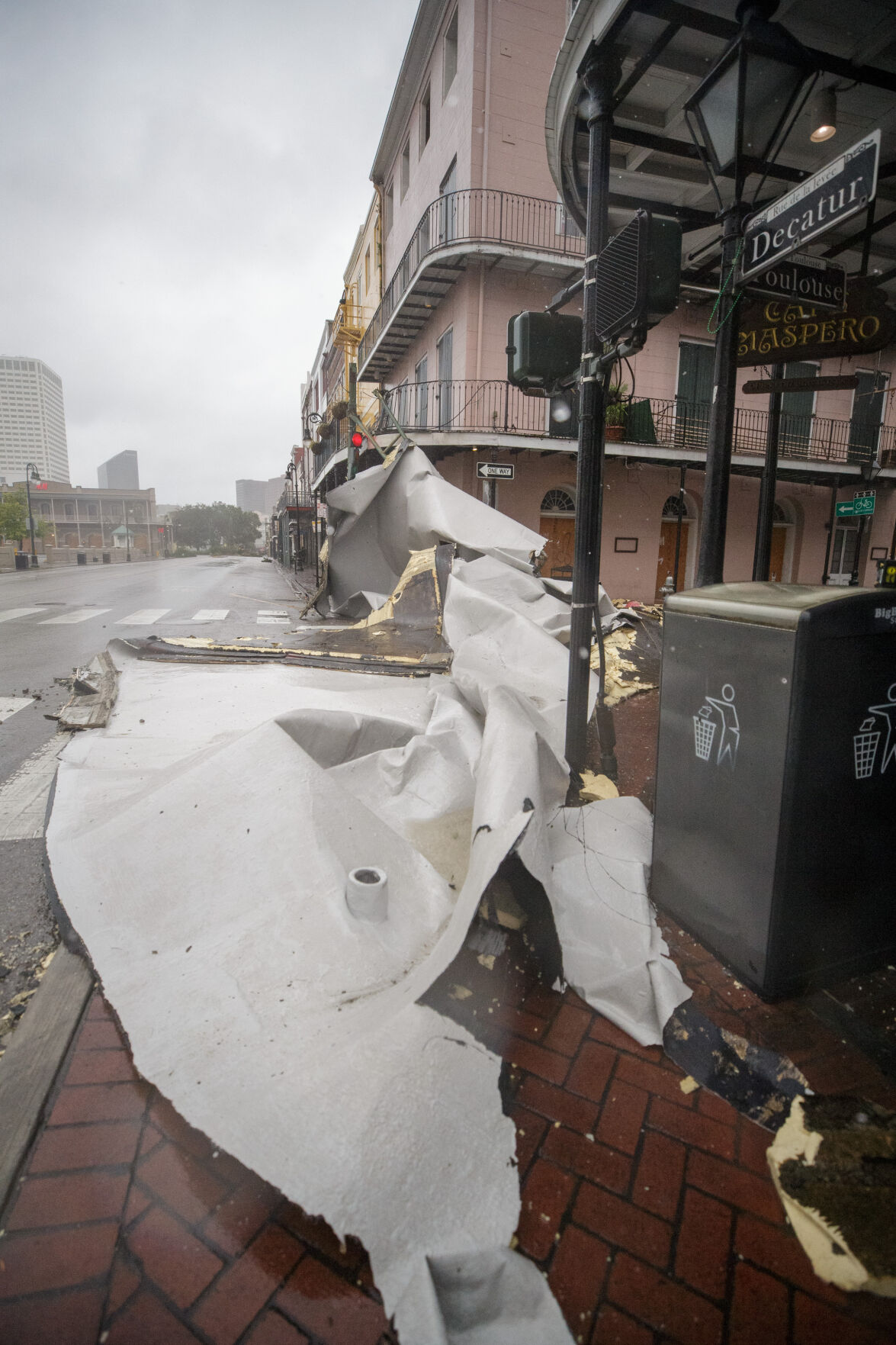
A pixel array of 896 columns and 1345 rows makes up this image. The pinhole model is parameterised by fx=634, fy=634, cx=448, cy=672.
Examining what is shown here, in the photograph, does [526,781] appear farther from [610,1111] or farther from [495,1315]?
[495,1315]

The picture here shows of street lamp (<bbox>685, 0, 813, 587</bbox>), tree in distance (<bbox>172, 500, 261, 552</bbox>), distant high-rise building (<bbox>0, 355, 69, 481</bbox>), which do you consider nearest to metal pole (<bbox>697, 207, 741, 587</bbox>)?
street lamp (<bbox>685, 0, 813, 587</bbox>)

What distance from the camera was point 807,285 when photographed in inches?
146

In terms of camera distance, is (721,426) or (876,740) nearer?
(876,740)

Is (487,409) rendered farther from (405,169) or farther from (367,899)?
(367,899)

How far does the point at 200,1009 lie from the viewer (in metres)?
1.88

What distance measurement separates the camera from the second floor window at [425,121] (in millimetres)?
16156

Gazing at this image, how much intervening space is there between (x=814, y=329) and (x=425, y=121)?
18.0 m

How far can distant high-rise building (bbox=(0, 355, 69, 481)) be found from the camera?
570ft

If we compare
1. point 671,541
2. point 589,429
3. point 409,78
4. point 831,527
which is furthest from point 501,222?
point 589,429

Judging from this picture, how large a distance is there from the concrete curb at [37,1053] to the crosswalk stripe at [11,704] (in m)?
3.90

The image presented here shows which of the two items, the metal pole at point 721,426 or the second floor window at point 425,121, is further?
the second floor window at point 425,121

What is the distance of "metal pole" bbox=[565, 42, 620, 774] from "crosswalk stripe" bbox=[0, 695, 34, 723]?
4.70 m

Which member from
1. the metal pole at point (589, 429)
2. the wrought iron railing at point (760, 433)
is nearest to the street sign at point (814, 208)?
the metal pole at point (589, 429)

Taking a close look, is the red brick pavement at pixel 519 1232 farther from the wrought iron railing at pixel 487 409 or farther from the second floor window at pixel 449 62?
the second floor window at pixel 449 62
